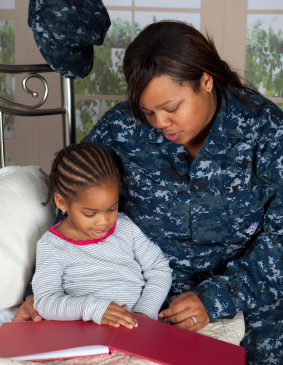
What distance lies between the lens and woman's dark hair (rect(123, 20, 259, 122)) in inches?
47.7

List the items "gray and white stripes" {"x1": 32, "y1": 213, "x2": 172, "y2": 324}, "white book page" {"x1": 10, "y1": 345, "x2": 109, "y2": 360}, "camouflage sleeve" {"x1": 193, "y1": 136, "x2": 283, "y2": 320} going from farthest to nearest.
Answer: "camouflage sleeve" {"x1": 193, "y1": 136, "x2": 283, "y2": 320}
"gray and white stripes" {"x1": 32, "y1": 213, "x2": 172, "y2": 324}
"white book page" {"x1": 10, "y1": 345, "x2": 109, "y2": 360}

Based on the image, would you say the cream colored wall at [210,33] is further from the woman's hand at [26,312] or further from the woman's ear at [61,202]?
the woman's hand at [26,312]

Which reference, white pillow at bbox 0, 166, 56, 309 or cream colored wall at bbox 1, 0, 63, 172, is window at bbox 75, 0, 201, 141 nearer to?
cream colored wall at bbox 1, 0, 63, 172

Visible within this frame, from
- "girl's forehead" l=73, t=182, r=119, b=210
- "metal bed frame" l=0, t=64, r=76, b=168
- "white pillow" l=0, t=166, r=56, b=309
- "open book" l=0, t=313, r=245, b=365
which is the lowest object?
"open book" l=0, t=313, r=245, b=365

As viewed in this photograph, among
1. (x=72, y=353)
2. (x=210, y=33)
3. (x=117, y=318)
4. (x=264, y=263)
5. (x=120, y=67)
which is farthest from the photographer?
(x=120, y=67)

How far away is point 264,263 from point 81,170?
0.61 m

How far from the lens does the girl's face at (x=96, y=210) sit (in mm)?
1203

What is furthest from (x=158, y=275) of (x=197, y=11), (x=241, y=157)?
(x=197, y=11)

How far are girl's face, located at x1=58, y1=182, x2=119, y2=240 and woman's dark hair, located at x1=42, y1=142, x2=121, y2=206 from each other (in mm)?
18

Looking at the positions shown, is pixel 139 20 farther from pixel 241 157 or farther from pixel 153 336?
pixel 153 336

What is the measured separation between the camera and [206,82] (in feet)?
4.22

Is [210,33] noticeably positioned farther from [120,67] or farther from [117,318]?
[117,318]

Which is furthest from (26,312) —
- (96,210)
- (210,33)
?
(210,33)

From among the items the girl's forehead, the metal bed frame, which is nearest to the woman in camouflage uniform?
the girl's forehead
